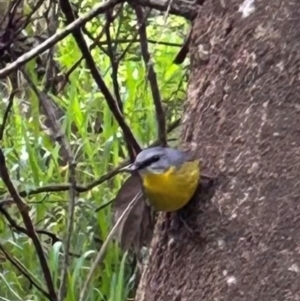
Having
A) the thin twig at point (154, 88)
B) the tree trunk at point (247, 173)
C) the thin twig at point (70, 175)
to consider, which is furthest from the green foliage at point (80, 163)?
the tree trunk at point (247, 173)

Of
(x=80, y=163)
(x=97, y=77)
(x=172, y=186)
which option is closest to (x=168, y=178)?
(x=172, y=186)

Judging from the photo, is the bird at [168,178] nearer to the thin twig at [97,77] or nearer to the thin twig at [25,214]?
the thin twig at [97,77]

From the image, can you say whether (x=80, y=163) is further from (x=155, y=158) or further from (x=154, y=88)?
(x=155, y=158)

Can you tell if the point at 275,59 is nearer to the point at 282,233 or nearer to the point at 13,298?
the point at 282,233

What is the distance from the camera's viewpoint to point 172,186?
4.49ft

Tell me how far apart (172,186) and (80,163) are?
→ 162 cm

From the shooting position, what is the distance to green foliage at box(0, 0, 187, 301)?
2.64 m

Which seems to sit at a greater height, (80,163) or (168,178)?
(168,178)

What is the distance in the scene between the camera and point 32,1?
121 inches

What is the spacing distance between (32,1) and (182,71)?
0.56 meters

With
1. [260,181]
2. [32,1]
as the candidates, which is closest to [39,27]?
[32,1]

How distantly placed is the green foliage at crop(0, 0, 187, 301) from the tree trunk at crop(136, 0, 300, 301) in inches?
42.7

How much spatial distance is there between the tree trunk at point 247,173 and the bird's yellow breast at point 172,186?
0.03m

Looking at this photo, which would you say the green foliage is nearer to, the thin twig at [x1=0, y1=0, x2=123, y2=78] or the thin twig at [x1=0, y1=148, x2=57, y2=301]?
the thin twig at [x1=0, y1=148, x2=57, y2=301]
